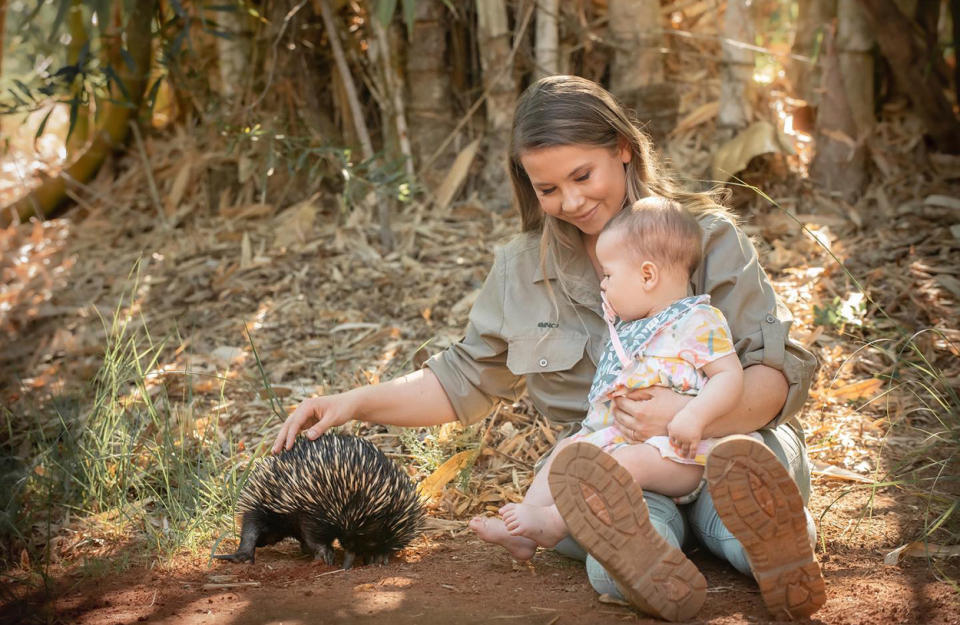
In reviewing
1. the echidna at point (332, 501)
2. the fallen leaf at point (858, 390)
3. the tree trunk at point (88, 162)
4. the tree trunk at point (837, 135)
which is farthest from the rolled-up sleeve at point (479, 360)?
the tree trunk at point (88, 162)

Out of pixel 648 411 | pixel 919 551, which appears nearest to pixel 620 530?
pixel 648 411

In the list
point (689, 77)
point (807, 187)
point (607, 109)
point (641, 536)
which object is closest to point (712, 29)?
point (689, 77)

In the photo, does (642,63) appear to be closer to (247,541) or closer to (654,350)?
(654,350)

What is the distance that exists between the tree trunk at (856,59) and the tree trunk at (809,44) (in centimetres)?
13

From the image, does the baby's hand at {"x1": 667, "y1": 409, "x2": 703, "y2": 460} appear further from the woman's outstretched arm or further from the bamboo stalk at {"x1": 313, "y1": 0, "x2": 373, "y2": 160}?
the bamboo stalk at {"x1": 313, "y1": 0, "x2": 373, "y2": 160}

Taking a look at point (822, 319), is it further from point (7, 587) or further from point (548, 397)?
point (7, 587)

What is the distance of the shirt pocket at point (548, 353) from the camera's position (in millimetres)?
2820

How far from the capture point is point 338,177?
540 cm

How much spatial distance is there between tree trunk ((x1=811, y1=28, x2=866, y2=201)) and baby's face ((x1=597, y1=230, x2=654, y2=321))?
9.66 ft

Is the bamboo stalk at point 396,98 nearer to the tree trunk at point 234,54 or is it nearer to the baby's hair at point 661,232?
the tree trunk at point 234,54

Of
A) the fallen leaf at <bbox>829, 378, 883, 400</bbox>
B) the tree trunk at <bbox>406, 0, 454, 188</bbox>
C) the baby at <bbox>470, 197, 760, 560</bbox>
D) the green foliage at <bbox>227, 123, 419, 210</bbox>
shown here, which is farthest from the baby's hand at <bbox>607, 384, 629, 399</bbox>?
the tree trunk at <bbox>406, 0, 454, 188</bbox>

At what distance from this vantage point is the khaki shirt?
8.43ft

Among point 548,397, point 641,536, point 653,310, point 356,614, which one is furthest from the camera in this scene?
point 548,397

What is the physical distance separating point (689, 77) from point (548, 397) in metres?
3.25
